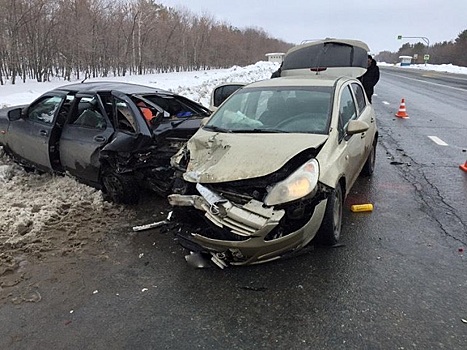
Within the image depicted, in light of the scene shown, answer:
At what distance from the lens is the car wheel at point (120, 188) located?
4.82 meters

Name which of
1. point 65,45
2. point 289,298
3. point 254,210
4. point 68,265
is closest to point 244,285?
point 289,298

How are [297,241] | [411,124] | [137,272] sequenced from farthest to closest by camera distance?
[411,124], [137,272], [297,241]

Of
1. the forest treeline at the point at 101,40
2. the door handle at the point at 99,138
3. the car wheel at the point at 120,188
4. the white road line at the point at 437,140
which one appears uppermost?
the forest treeline at the point at 101,40

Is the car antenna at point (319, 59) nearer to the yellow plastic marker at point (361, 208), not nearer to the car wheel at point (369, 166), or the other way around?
the car wheel at point (369, 166)

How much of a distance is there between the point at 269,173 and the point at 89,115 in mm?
3122

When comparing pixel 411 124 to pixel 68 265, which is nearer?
pixel 68 265

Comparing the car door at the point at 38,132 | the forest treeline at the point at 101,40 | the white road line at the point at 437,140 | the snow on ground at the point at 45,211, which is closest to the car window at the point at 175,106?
the car door at the point at 38,132

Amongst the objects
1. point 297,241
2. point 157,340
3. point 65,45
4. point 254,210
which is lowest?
point 157,340

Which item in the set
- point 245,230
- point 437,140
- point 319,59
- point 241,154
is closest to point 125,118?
point 241,154

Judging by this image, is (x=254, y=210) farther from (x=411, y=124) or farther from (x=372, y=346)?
(x=411, y=124)

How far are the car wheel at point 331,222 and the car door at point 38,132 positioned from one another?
3.92 meters

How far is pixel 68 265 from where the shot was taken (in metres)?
3.66

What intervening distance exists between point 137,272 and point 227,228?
101 cm

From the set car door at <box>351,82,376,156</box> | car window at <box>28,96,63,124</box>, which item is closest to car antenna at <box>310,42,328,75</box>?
car door at <box>351,82,376,156</box>
